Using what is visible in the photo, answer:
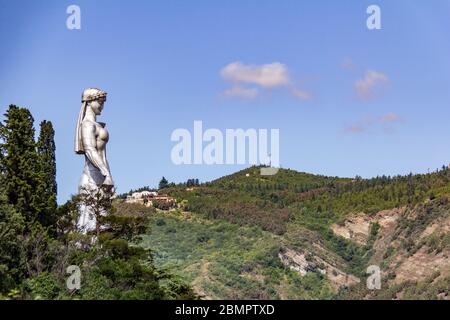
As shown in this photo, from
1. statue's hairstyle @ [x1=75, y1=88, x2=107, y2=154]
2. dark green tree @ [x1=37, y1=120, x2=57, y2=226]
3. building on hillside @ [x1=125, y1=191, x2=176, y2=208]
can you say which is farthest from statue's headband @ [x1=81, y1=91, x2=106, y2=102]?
building on hillside @ [x1=125, y1=191, x2=176, y2=208]

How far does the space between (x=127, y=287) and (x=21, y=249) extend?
2771mm

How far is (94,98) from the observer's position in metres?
29.9

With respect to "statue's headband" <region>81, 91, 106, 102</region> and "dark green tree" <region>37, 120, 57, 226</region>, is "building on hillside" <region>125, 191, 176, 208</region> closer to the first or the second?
"dark green tree" <region>37, 120, 57, 226</region>

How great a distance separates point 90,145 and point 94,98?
4.23ft

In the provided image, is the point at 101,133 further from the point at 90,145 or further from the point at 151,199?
the point at 151,199

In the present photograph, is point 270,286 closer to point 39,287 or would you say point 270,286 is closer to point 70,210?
point 70,210

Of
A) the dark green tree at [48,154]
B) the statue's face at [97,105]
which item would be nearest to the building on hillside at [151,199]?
the dark green tree at [48,154]

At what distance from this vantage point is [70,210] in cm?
2956

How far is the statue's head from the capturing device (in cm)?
2995

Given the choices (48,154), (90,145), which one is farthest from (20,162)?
(48,154)

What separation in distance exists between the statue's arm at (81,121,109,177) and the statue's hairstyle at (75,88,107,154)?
6.6 inches

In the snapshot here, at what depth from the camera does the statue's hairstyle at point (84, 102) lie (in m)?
29.9

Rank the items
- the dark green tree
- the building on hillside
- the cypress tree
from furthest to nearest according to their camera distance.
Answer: the building on hillside → the dark green tree → the cypress tree
